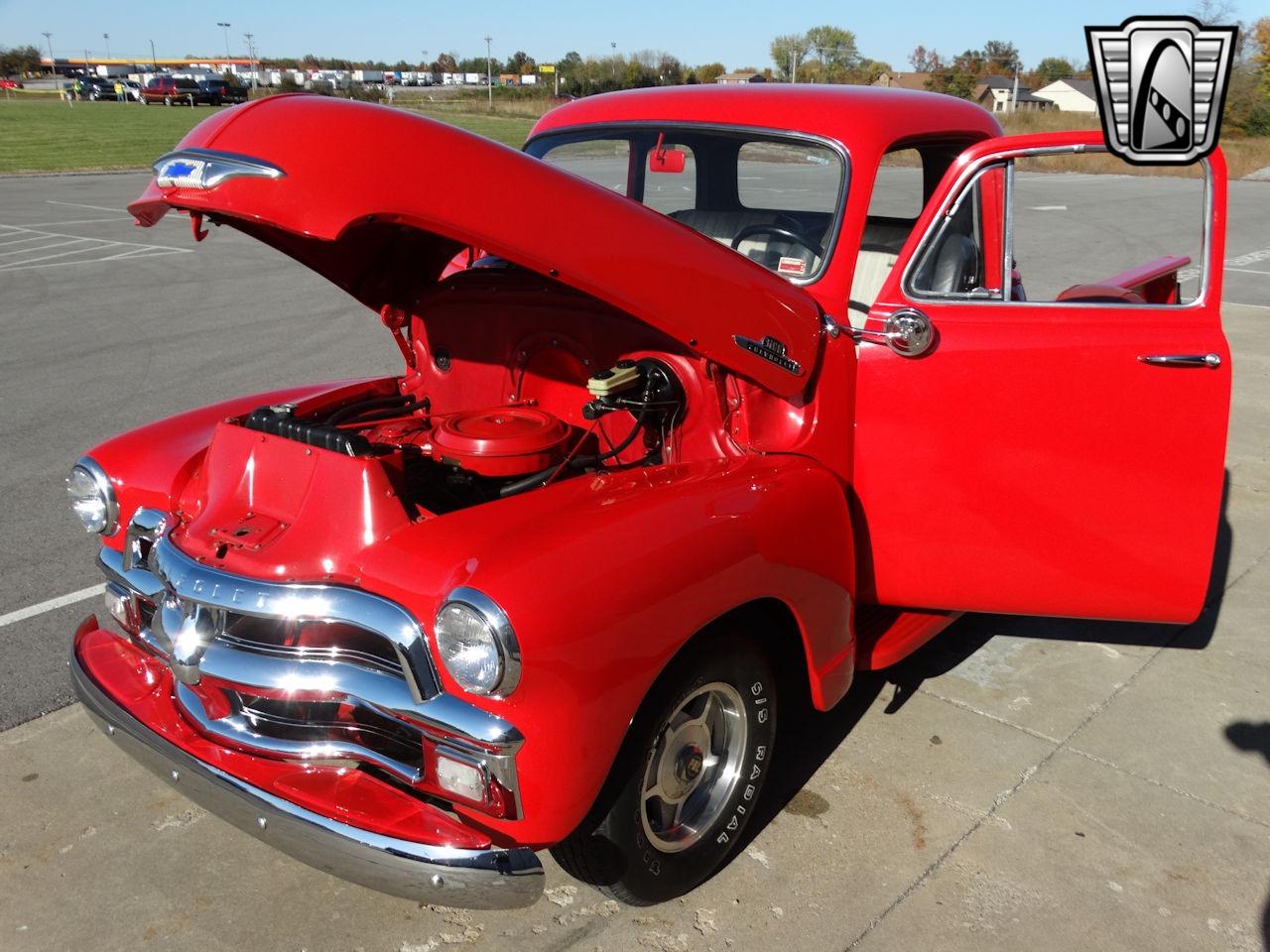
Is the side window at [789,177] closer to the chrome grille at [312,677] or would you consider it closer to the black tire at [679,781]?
the black tire at [679,781]

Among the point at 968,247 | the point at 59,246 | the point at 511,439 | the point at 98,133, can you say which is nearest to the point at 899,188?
the point at 968,247

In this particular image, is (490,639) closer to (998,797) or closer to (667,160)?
(998,797)

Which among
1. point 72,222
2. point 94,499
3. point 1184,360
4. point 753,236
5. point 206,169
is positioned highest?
point 206,169

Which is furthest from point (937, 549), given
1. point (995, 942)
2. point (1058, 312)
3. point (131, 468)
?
point (131, 468)

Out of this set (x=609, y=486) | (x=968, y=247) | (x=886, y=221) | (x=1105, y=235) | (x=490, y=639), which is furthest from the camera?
(x=1105, y=235)

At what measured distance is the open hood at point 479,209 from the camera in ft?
8.22

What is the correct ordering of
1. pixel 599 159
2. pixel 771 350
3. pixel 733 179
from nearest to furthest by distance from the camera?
1. pixel 771 350
2. pixel 733 179
3. pixel 599 159

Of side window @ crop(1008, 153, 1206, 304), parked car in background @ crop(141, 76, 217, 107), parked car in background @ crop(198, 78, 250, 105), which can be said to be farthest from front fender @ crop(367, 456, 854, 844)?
parked car in background @ crop(141, 76, 217, 107)

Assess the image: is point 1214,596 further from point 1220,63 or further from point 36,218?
point 36,218

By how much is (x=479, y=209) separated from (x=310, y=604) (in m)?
1.01

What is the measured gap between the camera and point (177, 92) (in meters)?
53.2

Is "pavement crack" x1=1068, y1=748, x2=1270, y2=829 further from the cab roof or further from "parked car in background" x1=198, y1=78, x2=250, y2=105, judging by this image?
"parked car in background" x1=198, y1=78, x2=250, y2=105

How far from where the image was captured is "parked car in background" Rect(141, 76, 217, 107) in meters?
53.1

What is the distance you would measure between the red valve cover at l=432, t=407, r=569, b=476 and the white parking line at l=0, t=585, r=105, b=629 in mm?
2070
